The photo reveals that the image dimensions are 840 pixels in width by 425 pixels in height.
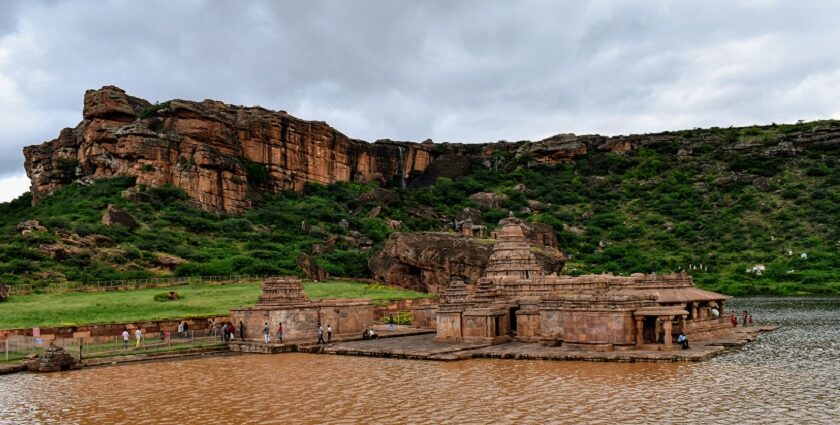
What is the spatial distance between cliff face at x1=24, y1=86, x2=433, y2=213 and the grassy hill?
7.96 feet

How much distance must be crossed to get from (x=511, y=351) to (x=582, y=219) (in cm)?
6628

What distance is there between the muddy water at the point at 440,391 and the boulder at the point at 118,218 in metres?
37.9

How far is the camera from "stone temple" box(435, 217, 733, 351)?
25.7 meters

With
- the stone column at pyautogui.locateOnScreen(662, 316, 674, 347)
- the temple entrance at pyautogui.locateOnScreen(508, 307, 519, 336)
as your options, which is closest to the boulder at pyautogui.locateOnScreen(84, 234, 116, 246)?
the temple entrance at pyautogui.locateOnScreen(508, 307, 519, 336)

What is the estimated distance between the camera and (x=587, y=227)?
3383 inches

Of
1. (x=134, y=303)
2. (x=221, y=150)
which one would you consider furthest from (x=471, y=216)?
(x=134, y=303)

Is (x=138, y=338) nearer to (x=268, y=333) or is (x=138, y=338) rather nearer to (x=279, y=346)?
(x=268, y=333)

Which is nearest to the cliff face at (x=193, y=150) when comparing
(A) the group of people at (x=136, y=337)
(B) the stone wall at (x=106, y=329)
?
(B) the stone wall at (x=106, y=329)

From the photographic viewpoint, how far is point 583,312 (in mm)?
26312

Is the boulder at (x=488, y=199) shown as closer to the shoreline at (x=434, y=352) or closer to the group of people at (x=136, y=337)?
the shoreline at (x=434, y=352)

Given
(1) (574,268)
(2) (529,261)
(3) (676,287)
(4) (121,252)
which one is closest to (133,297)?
(4) (121,252)

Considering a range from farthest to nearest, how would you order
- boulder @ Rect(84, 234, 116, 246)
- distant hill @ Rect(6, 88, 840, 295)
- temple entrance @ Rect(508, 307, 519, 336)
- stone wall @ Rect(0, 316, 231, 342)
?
distant hill @ Rect(6, 88, 840, 295) → boulder @ Rect(84, 234, 116, 246) → temple entrance @ Rect(508, 307, 519, 336) → stone wall @ Rect(0, 316, 231, 342)

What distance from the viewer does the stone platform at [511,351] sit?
23.5 meters

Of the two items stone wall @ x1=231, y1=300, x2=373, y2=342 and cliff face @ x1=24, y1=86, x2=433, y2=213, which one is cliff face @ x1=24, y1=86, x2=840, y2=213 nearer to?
cliff face @ x1=24, y1=86, x2=433, y2=213
